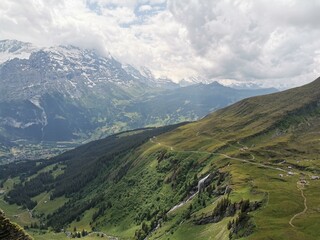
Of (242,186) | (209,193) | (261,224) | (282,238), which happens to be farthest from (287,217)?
(209,193)

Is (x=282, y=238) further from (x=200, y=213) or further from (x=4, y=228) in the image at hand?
(x=4, y=228)

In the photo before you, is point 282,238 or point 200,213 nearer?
point 282,238

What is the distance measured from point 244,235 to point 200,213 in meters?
57.0

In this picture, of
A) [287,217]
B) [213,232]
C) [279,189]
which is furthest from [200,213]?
[287,217]

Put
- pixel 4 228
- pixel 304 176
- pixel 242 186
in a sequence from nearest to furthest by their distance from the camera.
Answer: pixel 4 228, pixel 242 186, pixel 304 176

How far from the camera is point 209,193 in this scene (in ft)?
650

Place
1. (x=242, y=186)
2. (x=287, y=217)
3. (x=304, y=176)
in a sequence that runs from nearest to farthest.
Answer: (x=287, y=217) < (x=242, y=186) < (x=304, y=176)

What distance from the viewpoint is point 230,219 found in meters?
146

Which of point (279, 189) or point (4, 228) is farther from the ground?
point (4, 228)

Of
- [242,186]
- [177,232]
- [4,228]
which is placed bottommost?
[177,232]

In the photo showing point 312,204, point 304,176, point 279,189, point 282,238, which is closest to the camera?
point 282,238

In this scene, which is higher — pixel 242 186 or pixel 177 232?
pixel 242 186

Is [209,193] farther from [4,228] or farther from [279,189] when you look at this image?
[4,228]

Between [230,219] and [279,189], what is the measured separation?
98.8 ft
